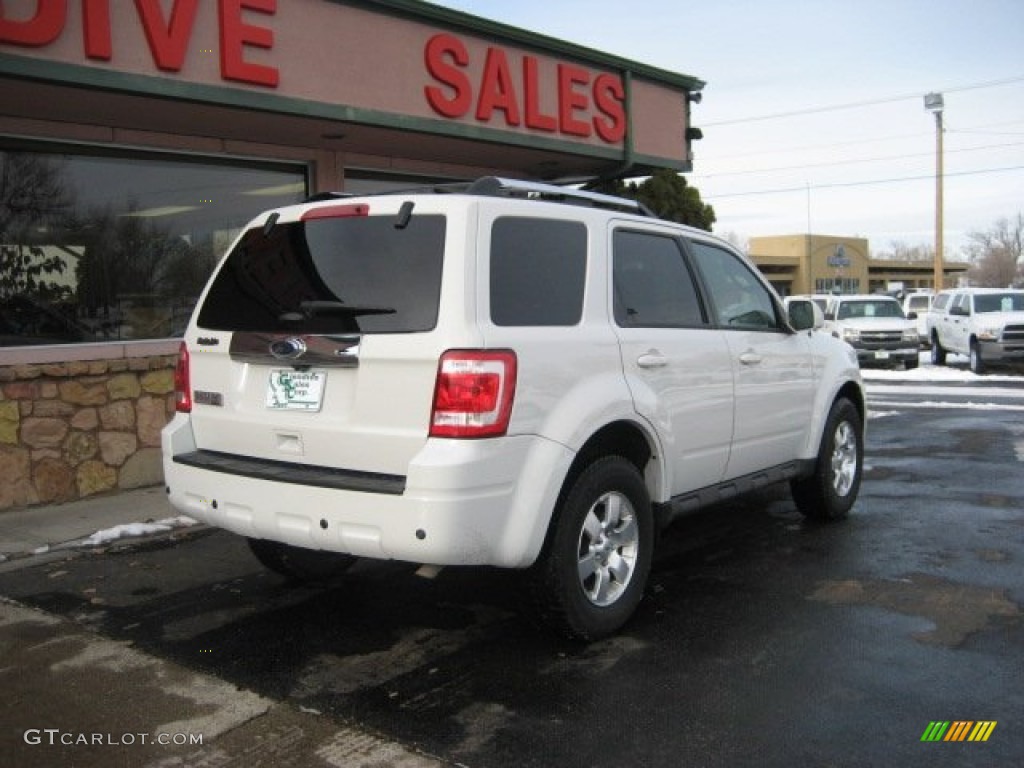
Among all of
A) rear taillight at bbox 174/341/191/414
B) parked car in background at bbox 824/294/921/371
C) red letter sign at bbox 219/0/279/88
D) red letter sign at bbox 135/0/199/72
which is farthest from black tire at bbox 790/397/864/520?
parked car in background at bbox 824/294/921/371

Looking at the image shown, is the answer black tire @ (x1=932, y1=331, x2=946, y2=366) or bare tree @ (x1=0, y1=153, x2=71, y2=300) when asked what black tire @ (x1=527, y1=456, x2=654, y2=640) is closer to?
bare tree @ (x1=0, y1=153, x2=71, y2=300)

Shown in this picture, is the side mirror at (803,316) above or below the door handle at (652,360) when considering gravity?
above

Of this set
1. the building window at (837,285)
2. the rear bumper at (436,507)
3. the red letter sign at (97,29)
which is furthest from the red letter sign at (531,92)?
the building window at (837,285)

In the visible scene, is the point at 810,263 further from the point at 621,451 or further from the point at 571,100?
the point at 621,451

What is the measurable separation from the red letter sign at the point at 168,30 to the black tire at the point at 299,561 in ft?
12.5

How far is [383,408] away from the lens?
3809 mm

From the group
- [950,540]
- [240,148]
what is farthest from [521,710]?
[240,148]

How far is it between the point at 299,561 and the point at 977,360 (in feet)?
61.8

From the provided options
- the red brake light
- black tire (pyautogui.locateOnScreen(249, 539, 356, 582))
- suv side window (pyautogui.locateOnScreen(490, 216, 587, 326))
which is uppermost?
the red brake light

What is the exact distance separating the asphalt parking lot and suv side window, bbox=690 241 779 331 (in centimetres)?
139

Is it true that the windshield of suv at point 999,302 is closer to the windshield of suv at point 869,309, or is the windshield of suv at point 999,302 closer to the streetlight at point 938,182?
the windshield of suv at point 869,309

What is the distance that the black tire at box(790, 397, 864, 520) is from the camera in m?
6.29

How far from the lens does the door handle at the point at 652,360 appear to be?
4.52 metres

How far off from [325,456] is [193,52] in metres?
4.49
